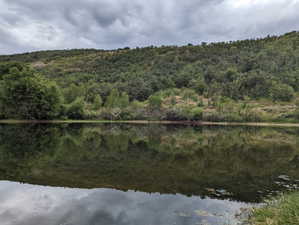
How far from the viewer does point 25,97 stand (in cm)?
6706

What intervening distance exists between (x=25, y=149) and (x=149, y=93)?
351 ft

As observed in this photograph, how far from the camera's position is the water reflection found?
31.6 ft

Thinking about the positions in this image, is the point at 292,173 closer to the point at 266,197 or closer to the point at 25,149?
the point at 266,197

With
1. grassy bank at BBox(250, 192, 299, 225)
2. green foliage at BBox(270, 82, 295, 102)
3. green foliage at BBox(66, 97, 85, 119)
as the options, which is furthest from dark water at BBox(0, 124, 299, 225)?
green foliage at BBox(270, 82, 295, 102)

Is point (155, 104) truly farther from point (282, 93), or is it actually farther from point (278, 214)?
point (278, 214)

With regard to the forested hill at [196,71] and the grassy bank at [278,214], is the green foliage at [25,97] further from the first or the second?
the grassy bank at [278,214]

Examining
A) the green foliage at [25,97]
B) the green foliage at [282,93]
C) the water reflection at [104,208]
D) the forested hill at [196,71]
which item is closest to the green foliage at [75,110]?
the green foliage at [25,97]

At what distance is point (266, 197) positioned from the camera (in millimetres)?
12375

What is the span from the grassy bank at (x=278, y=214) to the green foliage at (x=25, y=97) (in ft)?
216

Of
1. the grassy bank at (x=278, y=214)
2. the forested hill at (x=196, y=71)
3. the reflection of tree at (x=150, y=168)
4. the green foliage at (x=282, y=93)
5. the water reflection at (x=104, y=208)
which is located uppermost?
the forested hill at (x=196, y=71)

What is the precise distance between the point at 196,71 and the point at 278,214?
15245 cm

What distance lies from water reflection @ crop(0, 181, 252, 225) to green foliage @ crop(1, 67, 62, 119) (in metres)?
58.2

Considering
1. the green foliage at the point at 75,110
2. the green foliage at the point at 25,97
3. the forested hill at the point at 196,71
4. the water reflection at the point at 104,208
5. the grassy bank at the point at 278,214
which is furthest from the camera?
the forested hill at the point at 196,71

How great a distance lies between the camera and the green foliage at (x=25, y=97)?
66.0m
